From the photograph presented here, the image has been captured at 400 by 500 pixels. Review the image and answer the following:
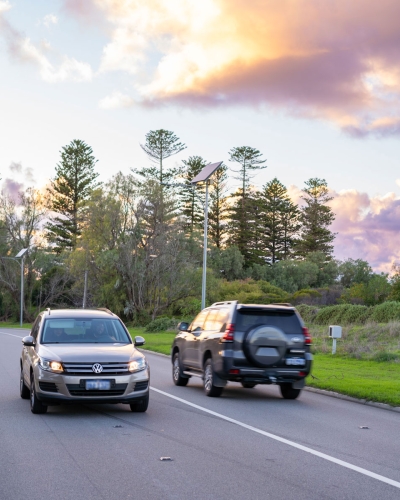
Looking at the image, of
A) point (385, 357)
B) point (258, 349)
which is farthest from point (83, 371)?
point (385, 357)

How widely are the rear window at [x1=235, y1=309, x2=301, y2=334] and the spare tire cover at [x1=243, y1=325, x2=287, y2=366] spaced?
1.07 ft

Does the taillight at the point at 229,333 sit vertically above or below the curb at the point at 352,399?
above

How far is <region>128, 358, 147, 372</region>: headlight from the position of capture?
39.6 ft

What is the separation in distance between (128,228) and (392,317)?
26.9 metres

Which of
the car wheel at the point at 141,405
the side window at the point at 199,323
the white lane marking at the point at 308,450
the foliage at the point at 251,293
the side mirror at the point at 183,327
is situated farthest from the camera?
the foliage at the point at 251,293

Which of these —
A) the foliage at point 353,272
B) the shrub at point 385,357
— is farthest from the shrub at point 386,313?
the foliage at point 353,272

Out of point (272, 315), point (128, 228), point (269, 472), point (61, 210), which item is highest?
point (61, 210)

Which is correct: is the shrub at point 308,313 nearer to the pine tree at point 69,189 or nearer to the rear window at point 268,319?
the rear window at point 268,319

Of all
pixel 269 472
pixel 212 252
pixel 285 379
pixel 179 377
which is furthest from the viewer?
pixel 212 252

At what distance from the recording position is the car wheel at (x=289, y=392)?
51.2 feet

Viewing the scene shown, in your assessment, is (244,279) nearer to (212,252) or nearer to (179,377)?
(212,252)

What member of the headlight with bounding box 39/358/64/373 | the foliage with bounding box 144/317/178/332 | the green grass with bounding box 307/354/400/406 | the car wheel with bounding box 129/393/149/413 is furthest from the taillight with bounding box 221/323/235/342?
the foliage with bounding box 144/317/178/332

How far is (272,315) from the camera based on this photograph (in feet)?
49.9

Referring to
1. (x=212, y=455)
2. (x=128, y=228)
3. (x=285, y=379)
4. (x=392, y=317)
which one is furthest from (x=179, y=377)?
(x=128, y=228)
